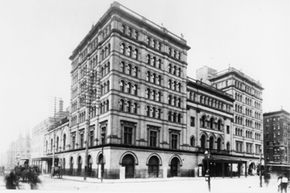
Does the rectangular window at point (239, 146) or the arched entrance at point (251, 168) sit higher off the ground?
the rectangular window at point (239, 146)

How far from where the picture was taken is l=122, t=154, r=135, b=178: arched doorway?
41969 millimetres

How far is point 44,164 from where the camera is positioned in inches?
2987

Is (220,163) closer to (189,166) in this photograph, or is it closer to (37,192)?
(189,166)

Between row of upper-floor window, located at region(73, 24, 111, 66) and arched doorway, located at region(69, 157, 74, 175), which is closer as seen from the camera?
row of upper-floor window, located at region(73, 24, 111, 66)

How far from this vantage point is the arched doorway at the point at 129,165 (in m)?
42.0

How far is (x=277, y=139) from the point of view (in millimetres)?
82438

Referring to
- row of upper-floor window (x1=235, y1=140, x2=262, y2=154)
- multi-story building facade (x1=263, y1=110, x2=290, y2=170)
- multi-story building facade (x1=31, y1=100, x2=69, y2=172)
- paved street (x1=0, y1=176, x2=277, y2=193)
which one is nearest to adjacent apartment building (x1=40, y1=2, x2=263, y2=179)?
row of upper-floor window (x1=235, y1=140, x2=262, y2=154)

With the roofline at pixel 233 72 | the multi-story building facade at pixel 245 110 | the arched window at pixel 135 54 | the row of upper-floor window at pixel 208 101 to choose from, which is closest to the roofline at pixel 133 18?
the arched window at pixel 135 54

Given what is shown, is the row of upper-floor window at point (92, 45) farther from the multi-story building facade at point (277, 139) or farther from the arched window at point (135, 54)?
the multi-story building facade at point (277, 139)

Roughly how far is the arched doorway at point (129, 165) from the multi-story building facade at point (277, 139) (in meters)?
47.0

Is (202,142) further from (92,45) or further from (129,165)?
(92,45)

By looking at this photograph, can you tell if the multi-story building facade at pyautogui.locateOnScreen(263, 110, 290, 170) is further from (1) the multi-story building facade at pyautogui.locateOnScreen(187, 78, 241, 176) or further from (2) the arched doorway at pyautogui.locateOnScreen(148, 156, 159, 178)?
(2) the arched doorway at pyautogui.locateOnScreen(148, 156, 159, 178)

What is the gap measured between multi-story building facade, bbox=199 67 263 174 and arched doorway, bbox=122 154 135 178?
3103 cm

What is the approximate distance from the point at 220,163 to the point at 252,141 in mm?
19074
